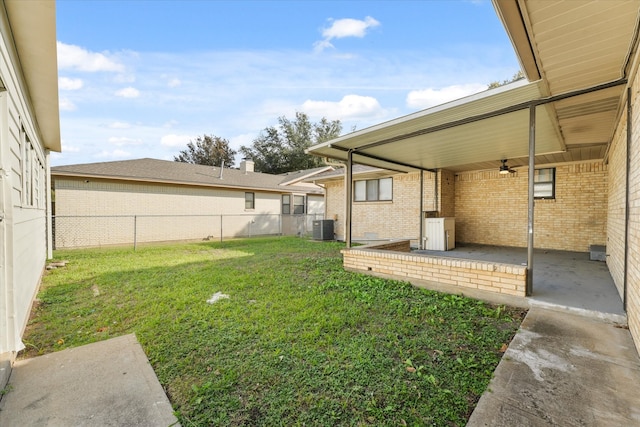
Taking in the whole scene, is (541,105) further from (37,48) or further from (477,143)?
(37,48)

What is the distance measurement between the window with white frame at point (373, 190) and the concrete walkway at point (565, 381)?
8.03 meters

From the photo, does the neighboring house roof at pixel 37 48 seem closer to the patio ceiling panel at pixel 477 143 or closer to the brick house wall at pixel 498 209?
the patio ceiling panel at pixel 477 143

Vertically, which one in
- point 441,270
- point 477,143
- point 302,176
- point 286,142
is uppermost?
point 286,142

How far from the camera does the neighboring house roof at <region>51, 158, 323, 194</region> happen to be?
1012 centimetres

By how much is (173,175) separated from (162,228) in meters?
2.45

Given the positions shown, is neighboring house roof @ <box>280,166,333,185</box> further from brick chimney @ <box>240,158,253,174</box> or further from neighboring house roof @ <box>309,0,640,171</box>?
neighboring house roof @ <box>309,0,640,171</box>

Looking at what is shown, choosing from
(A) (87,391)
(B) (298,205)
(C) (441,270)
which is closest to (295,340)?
(A) (87,391)

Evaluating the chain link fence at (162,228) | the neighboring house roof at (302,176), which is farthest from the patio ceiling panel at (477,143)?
the chain link fence at (162,228)

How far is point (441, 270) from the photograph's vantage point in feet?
14.7

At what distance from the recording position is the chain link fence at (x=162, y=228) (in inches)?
386

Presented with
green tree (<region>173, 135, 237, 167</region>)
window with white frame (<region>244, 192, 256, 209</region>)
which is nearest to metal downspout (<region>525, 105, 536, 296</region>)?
window with white frame (<region>244, 192, 256, 209</region>)

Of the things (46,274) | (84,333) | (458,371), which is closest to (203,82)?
(46,274)

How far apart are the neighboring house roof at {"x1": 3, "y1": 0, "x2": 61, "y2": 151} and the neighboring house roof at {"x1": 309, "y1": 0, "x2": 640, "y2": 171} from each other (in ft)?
13.2

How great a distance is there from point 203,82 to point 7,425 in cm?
1286
